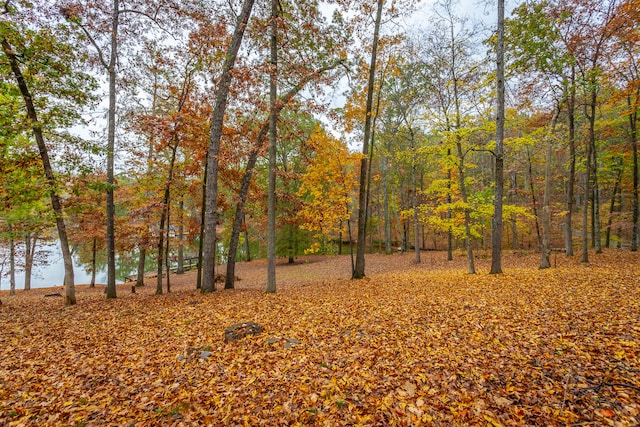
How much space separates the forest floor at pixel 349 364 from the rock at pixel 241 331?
0.18 m

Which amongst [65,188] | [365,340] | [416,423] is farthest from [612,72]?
[65,188]

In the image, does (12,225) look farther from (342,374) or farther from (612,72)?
(612,72)

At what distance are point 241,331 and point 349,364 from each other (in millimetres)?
2418

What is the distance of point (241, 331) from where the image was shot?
557cm

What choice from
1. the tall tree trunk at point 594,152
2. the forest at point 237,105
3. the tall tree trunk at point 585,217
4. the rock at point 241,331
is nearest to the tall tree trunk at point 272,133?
the forest at point 237,105

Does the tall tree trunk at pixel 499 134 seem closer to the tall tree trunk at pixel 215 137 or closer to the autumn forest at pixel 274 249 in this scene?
the autumn forest at pixel 274 249

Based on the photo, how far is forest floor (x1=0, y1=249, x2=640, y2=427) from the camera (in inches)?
127

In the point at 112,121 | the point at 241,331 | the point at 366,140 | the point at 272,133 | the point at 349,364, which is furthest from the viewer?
the point at 366,140

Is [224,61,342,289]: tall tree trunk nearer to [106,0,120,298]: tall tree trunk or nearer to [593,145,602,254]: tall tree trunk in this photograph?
[106,0,120,298]: tall tree trunk

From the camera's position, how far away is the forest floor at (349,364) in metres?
3.22

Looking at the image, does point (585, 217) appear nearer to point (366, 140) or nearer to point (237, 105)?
point (366, 140)

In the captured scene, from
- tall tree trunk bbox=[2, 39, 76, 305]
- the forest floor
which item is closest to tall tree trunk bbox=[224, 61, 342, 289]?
the forest floor

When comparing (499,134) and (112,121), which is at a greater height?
(112,121)

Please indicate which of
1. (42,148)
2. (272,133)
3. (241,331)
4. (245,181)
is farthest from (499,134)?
(42,148)
